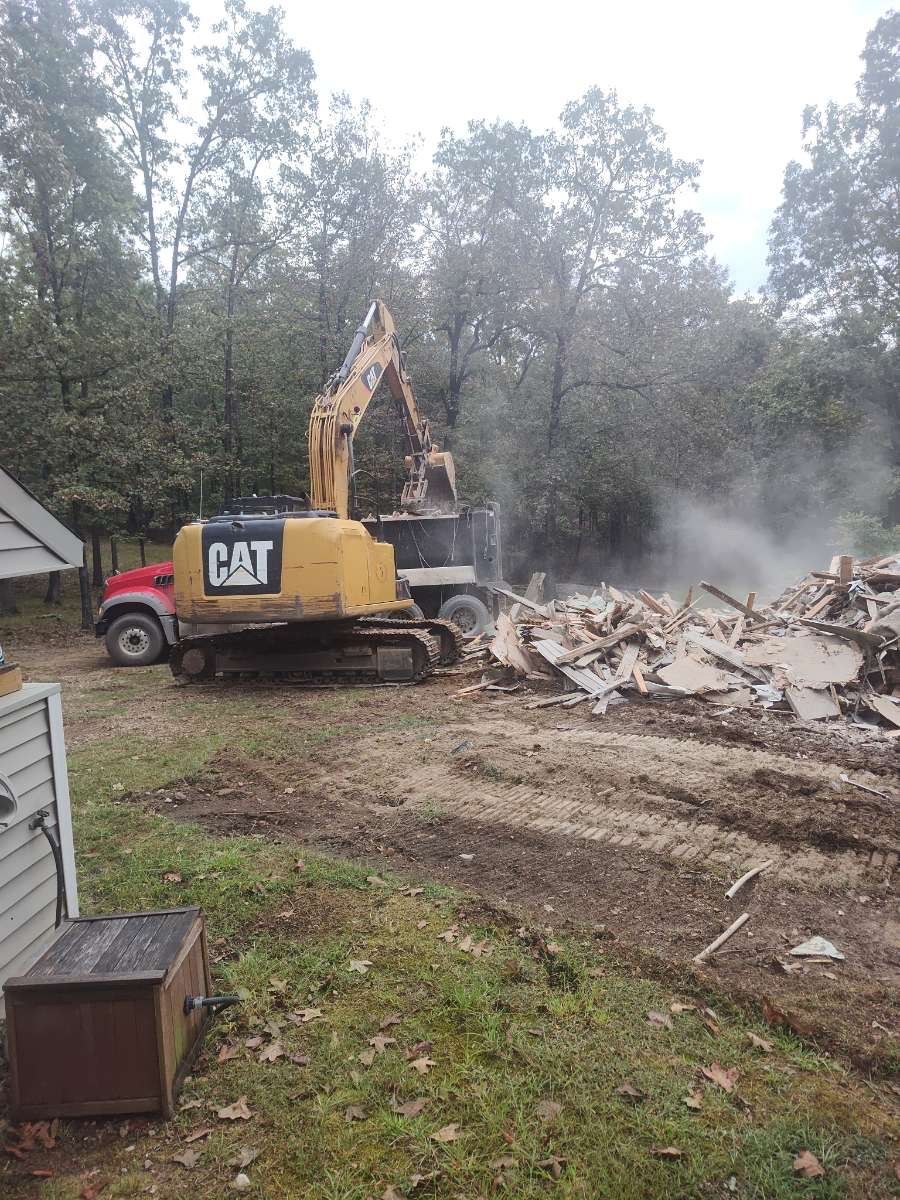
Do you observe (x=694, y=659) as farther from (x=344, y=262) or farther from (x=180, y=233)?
(x=180, y=233)

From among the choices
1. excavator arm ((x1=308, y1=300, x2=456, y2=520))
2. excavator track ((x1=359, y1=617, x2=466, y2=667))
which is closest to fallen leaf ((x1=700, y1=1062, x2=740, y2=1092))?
excavator track ((x1=359, y1=617, x2=466, y2=667))

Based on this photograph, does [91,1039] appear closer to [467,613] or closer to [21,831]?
[21,831]

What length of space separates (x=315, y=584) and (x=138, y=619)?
4840 millimetres

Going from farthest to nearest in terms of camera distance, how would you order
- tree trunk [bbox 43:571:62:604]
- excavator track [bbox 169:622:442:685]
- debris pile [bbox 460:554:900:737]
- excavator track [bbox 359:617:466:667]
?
tree trunk [bbox 43:571:62:604] → excavator track [bbox 359:617:466:667] → excavator track [bbox 169:622:442:685] → debris pile [bbox 460:554:900:737]

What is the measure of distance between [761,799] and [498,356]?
2563cm

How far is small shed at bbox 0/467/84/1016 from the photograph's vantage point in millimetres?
3174

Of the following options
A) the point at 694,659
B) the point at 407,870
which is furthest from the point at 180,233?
the point at 407,870

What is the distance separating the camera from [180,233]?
23172 mm

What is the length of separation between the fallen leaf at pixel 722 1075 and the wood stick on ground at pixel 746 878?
1.40 m

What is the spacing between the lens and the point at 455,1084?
109 inches

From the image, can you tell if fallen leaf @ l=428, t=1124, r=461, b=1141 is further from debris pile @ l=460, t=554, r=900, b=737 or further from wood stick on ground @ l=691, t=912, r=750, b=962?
debris pile @ l=460, t=554, r=900, b=737

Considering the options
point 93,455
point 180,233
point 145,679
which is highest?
point 180,233

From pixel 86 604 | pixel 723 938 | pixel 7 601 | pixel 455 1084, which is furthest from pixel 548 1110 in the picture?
pixel 7 601

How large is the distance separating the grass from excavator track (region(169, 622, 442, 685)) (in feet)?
19.2
